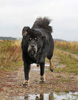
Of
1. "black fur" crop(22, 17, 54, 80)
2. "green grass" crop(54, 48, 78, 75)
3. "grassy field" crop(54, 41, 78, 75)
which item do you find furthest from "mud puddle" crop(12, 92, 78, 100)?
"green grass" crop(54, 48, 78, 75)

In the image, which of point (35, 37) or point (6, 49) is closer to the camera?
point (35, 37)

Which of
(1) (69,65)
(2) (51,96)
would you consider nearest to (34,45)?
(2) (51,96)

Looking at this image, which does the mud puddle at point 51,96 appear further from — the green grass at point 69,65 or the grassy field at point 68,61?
the green grass at point 69,65

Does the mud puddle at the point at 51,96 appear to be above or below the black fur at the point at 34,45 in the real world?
below

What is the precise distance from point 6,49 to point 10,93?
7.23 meters

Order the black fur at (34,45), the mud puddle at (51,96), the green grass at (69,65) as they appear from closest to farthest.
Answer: the mud puddle at (51,96) → the black fur at (34,45) → the green grass at (69,65)

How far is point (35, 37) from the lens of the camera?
18.9ft

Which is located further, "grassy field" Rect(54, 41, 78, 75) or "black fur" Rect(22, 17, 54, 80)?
"grassy field" Rect(54, 41, 78, 75)

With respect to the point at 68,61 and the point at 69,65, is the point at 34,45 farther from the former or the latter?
the point at 68,61

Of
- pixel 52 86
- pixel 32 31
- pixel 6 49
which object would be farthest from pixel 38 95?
pixel 6 49

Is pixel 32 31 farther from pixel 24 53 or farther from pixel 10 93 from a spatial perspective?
pixel 10 93

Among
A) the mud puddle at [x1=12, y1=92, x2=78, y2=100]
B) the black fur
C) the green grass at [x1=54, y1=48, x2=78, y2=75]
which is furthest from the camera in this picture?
the green grass at [x1=54, y1=48, x2=78, y2=75]

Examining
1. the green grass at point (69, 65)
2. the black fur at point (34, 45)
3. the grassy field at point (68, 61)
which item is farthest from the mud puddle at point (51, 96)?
the green grass at point (69, 65)

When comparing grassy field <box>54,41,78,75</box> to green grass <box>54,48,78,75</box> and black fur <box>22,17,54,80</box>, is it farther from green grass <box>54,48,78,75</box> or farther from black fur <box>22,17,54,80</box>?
black fur <box>22,17,54,80</box>
